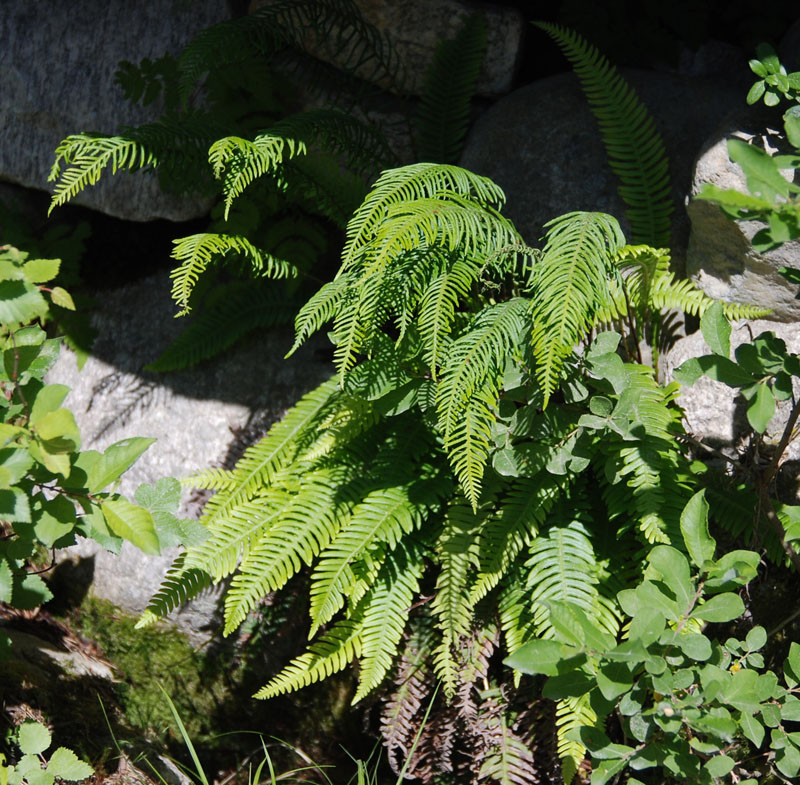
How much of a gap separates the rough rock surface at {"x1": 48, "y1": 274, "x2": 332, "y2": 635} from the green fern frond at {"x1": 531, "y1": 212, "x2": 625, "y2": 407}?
4.90 feet

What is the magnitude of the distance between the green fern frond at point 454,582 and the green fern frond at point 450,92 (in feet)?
5.34

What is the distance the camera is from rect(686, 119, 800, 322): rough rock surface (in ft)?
8.79

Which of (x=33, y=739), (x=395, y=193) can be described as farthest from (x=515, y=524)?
(x=33, y=739)

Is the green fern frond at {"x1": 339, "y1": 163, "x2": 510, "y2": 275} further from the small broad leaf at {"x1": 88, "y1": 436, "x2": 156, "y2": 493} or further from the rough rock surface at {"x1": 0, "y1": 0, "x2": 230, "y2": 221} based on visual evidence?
the rough rock surface at {"x1": 0, "y1": 0, "x2": 230, "y2": 221}

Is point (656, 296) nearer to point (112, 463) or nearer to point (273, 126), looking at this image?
point (273, 126)

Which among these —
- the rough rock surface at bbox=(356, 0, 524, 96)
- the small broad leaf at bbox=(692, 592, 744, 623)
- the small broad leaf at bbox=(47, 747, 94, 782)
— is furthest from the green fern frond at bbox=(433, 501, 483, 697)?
the rough rock surface at bbox=(356, 0, 524, 96)

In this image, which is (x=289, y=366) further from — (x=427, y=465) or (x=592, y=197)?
(x=592, y=197)

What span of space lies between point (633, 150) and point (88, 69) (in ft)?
8.62

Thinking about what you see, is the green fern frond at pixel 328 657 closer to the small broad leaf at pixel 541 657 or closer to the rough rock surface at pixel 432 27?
the small broad leaf at pixel 541 657

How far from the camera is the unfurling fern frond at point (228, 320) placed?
137 inches

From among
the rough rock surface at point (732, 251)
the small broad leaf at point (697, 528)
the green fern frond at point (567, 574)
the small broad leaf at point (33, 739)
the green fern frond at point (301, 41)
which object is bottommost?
the small broad leaf at point (33, 739)

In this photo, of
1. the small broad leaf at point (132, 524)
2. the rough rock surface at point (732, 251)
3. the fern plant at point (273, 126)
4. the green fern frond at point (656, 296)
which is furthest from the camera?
the fern plant at point (273, 126)

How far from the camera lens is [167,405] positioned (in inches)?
142

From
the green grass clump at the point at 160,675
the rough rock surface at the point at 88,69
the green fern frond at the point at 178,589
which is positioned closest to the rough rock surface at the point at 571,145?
the rough rock surface at the point at 88,69
